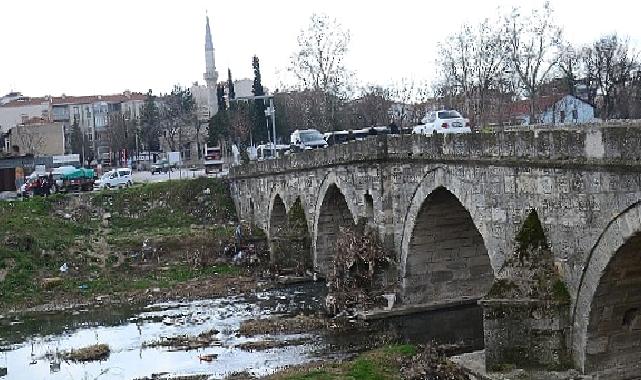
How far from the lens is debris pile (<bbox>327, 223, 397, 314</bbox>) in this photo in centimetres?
2319

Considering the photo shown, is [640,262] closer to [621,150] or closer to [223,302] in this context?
[621,150]

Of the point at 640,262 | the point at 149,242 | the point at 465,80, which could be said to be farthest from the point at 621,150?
the point at 465,80

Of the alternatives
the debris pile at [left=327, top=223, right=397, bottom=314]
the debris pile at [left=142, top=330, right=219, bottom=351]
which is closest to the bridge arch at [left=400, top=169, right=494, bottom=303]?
the debris pile at [left=327, top=223, right=397, bottom=314]

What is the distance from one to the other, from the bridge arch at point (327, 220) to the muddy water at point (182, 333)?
2183 millimetres

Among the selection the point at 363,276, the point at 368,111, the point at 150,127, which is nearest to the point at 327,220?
the point at 363,276

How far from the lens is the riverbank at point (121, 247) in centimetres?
3002

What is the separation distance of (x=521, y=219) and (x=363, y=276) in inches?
311

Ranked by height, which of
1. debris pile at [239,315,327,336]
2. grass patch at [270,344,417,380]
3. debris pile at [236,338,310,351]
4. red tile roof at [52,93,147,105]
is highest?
red tile roof at [52,93,147,105]

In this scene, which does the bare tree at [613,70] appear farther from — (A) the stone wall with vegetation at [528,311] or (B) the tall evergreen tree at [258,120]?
(A) the stone wall with vegetation at [528,311]

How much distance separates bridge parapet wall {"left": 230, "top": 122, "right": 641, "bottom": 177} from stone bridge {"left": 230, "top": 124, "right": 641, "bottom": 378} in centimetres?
2

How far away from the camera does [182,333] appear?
23.0 metres

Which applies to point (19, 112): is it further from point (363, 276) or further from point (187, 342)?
point (363, 276)

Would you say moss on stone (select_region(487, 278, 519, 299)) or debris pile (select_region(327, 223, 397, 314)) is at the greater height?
moss on stone (select_region(487, 278, 519, 299))

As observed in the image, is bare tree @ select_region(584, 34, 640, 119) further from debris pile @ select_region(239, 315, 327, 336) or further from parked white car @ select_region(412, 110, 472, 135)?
debris pile @ select_region(239, 315, 327, 336)
